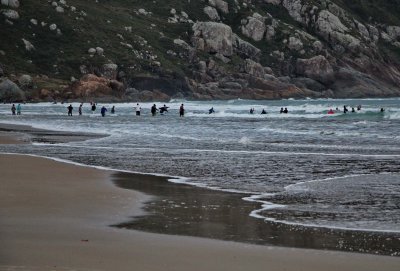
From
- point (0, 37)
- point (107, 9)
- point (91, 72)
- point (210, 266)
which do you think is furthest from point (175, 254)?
point (107, 9)

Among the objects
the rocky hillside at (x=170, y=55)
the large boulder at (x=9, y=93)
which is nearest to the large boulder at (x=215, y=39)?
the rocky hillside at (x=170, y=55)

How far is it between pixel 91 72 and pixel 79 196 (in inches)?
5291

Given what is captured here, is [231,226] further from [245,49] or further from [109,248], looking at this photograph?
[245,49]

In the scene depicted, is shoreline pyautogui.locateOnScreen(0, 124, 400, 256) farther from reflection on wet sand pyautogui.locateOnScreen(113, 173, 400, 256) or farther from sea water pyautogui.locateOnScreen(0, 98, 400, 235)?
sea water pyautogui.locateOnScreen(0, 98, 400, 235)

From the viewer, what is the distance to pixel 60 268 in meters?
9.65

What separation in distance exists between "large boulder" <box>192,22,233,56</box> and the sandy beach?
6383 inches

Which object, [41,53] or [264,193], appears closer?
[264,193]

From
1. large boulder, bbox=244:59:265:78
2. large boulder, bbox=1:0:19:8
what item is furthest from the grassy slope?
large boulder, bbox=244:59:265:78

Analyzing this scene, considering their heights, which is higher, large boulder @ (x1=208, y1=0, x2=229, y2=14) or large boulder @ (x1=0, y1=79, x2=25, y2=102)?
large boulder @ (x1=208, y1=0, x2=229, y2=14)

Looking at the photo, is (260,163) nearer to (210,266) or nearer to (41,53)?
(210,266)

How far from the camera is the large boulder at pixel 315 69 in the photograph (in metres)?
182

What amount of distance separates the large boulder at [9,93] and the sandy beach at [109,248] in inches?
4348

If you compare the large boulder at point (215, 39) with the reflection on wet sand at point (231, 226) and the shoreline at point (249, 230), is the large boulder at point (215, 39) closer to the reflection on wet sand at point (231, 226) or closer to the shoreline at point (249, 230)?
the reflection on wet sand at point (231, 226)

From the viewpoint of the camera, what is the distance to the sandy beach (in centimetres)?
1005
